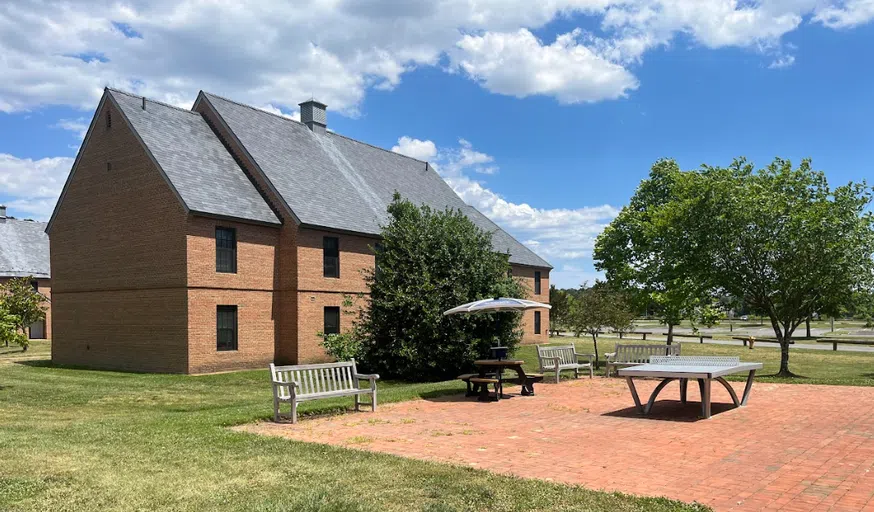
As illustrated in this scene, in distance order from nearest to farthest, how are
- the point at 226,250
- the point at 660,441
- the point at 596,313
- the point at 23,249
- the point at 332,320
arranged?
the point at 660,441 < the point at 226,250 < the point at 596,313 < the point at 332,320 < the point at 23,249

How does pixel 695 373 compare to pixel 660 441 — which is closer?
pixel 660 441

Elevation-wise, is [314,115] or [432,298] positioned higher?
[314,115]

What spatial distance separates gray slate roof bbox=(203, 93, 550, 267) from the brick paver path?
1585 centimetres

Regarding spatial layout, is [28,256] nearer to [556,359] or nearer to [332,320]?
[332,320]

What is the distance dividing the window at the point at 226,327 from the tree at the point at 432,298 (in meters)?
6.19

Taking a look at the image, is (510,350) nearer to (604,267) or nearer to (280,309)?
(280,309)

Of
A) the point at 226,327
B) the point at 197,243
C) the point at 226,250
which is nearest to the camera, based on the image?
the point at 197,243

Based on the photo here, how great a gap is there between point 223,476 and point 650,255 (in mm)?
28445

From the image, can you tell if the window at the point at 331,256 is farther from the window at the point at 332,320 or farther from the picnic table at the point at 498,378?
the picnic table at the point at 498,378

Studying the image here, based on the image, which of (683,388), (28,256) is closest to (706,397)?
(683,388)

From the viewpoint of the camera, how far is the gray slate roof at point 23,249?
47375mm

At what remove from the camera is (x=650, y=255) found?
3244 cm

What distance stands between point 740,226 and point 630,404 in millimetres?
11511

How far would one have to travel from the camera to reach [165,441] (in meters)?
9.09
